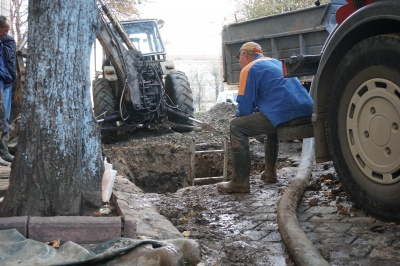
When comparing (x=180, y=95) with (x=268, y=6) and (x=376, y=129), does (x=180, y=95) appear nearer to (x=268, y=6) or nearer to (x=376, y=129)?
(x=376, y=129)

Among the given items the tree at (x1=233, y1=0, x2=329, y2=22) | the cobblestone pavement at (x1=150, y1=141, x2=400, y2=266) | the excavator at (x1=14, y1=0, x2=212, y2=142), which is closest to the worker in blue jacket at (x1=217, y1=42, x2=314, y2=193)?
the cobblestone pavement at (x1=150, y1=141, x2=400, y2=266)

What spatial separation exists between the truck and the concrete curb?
0.48 meters

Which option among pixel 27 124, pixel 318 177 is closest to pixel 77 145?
pixel 27 124

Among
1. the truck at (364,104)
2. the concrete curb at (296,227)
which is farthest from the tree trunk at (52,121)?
the truck at (364,104)

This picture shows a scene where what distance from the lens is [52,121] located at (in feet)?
12.7

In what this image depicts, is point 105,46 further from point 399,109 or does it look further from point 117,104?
point 399,109

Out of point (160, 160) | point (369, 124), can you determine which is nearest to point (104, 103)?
point (160, 160)

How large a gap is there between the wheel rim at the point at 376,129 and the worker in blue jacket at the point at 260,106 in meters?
1.56

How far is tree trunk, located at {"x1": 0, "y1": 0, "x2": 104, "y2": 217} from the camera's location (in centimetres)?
384

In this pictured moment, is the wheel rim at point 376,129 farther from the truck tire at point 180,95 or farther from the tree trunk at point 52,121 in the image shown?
the truck tire at point 180,95

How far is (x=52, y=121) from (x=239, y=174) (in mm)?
2627

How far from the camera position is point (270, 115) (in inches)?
230

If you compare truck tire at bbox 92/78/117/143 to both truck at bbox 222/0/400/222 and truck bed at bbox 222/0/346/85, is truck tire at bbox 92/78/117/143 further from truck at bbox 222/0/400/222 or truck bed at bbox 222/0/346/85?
truck at bbox 222/0/400/222

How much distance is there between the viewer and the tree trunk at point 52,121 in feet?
12.6
